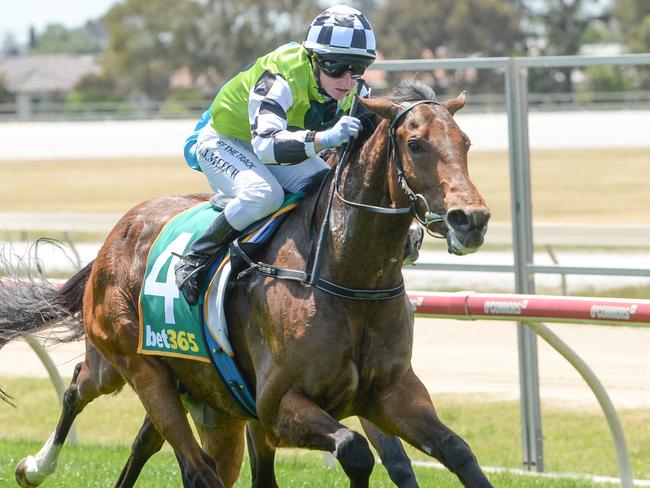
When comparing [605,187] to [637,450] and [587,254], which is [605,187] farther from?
[637,450]

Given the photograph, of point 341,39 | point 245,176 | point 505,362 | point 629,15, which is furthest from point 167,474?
point 629,15

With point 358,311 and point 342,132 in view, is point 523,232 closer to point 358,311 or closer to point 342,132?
point 358,311

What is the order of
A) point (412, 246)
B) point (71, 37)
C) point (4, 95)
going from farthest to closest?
point (71, 37), point (4, 95), point (412, 246)

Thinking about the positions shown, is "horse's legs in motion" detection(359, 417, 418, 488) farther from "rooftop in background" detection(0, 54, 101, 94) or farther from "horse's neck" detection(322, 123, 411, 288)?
"rooftop in background" detection(0, 54, 101, 94)

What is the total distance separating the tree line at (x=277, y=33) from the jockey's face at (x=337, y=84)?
52.0 meters

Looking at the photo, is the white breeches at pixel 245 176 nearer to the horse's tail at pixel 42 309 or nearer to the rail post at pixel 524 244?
the horse's tail at pixel 42 309

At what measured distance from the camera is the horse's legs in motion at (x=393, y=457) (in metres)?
4.39

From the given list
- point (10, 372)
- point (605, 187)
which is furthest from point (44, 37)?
point (10, 372)

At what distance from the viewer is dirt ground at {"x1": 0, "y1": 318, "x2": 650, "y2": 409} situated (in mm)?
8586

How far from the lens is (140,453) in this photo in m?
5.54

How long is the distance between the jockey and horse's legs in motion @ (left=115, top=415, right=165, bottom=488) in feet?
3.31

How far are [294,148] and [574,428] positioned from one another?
4.07 m

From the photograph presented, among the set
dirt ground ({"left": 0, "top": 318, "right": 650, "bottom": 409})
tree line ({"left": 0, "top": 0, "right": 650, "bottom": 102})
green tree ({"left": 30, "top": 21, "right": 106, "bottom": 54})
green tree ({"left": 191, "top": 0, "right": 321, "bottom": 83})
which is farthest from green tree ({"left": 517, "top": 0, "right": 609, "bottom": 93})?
green tree ({"left": 30, "top": 21, "right": 106, "bottom": 54})

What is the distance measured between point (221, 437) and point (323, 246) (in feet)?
3.92
